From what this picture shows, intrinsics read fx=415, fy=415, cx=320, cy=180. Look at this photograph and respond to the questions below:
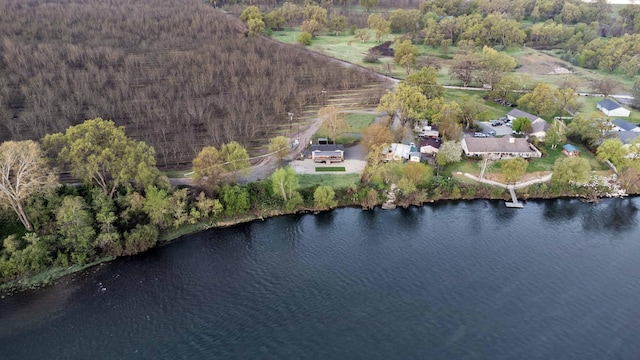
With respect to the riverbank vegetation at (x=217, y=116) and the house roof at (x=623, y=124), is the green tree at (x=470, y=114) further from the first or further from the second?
the house roof at (x=623, y=124)

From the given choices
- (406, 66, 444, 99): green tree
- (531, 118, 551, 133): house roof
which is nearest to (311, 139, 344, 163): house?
(406, 66, 444, 99): green tree

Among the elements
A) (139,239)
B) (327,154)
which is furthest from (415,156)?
(139,239)

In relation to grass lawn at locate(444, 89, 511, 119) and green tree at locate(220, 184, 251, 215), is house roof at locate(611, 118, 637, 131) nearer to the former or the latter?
grass lawn at locate(444, 89, 511, 119)

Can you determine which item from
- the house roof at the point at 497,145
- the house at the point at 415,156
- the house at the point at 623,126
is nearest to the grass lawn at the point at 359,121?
the house at the point at 415,156

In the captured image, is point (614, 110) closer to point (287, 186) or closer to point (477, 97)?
point (477, 97)

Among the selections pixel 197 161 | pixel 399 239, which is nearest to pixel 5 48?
pixel 197 161

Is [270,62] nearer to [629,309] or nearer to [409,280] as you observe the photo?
[409,280]
